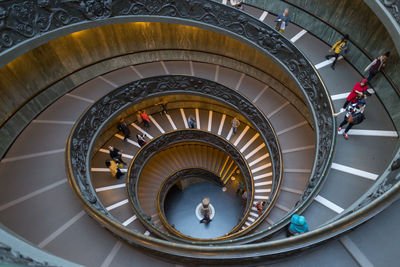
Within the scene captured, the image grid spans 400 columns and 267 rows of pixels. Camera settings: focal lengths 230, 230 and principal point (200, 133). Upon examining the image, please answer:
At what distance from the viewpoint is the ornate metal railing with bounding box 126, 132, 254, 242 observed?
1092 cm

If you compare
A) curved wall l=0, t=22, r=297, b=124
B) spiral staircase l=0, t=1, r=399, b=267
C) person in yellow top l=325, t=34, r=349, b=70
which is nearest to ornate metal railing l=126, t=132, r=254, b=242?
spiral staircase l=0, t=1, r=399, b=267

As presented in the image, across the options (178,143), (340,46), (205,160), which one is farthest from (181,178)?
(340,46)

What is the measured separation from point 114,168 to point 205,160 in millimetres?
6394

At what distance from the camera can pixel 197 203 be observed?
52.7 feet

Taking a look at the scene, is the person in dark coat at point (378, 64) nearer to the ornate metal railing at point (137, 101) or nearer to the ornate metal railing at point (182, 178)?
the ornate metal railing at point (137, 101)

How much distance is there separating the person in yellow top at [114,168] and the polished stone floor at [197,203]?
589 centimetres

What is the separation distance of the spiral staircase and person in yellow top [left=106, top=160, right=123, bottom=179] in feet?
1.13

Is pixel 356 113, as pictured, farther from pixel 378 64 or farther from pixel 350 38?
pixel 350 38

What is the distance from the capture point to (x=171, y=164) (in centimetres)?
1469

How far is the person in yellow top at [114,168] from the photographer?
10.3 m

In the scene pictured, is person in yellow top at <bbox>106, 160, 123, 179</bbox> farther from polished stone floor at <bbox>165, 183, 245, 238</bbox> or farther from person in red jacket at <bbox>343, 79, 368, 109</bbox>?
person in red jacket at <bbox>343, 79, 368, 109</bbox>

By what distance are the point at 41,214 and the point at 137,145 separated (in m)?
6.38

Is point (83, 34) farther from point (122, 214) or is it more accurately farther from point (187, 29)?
point (122, 214)

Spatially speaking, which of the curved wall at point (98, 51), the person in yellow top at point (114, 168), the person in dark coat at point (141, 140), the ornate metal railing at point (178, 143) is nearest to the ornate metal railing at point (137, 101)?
the ornate metal railing at point (178, 143)
